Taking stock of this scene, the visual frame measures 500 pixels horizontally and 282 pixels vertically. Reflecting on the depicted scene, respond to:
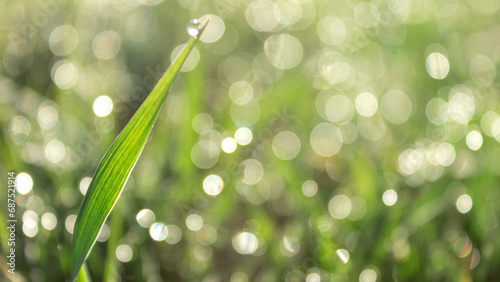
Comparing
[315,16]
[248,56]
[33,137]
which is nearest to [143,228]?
[33,137]

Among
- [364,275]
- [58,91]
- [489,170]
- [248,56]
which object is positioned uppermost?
[489,170]

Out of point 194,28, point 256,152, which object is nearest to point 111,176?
point 194,28

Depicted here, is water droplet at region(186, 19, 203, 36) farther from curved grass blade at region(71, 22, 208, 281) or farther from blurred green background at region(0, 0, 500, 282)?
blurred green background at region(0, 0, 500, 282)

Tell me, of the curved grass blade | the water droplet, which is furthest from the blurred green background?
the water droplet

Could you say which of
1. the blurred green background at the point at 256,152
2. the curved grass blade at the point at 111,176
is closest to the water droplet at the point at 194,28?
the curved grass blade at the point at 111,176

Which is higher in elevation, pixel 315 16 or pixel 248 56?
pixel 315 16

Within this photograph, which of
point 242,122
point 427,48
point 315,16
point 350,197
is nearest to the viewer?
point 350,197

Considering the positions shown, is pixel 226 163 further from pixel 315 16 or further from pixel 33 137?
pixel 315 16
